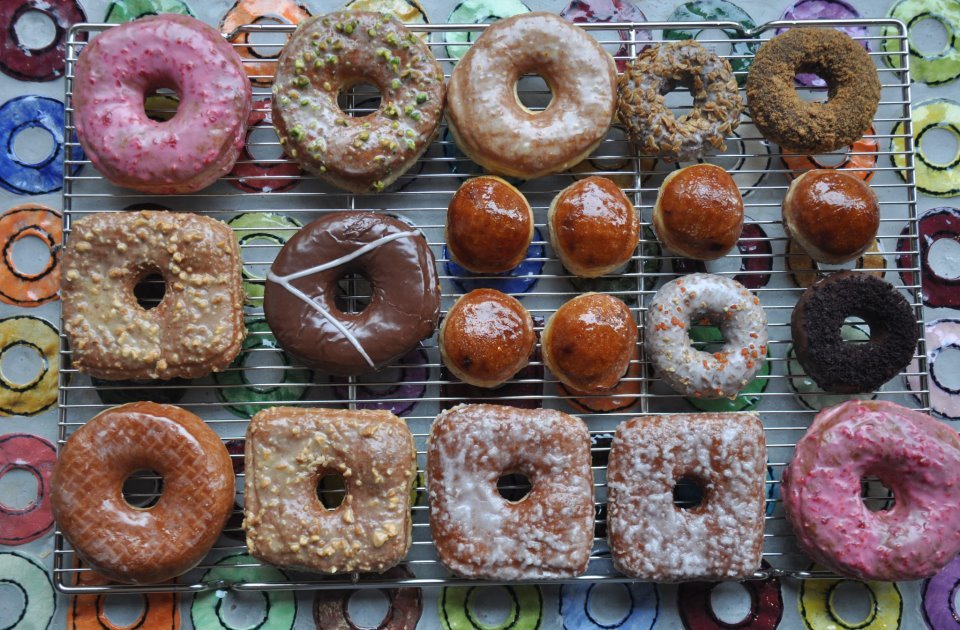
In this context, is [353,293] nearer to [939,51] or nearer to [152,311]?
[152,311]

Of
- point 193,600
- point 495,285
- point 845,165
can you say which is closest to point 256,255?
point 495,285

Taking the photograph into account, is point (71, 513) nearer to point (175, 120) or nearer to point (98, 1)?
point (175, 120)

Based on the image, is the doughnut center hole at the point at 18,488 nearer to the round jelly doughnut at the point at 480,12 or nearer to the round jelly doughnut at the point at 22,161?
the round jelly doughnut at the point at 22,161

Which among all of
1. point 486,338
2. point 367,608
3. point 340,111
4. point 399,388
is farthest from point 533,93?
point 367,608

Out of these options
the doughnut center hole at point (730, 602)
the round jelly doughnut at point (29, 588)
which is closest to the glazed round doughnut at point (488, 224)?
the doughnut center hole at point (730, 602)

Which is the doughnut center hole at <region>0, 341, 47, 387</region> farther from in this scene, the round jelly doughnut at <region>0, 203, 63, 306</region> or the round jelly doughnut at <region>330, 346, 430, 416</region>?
the round jelly doughnut at <region>330, 346, 430, 416</region>
